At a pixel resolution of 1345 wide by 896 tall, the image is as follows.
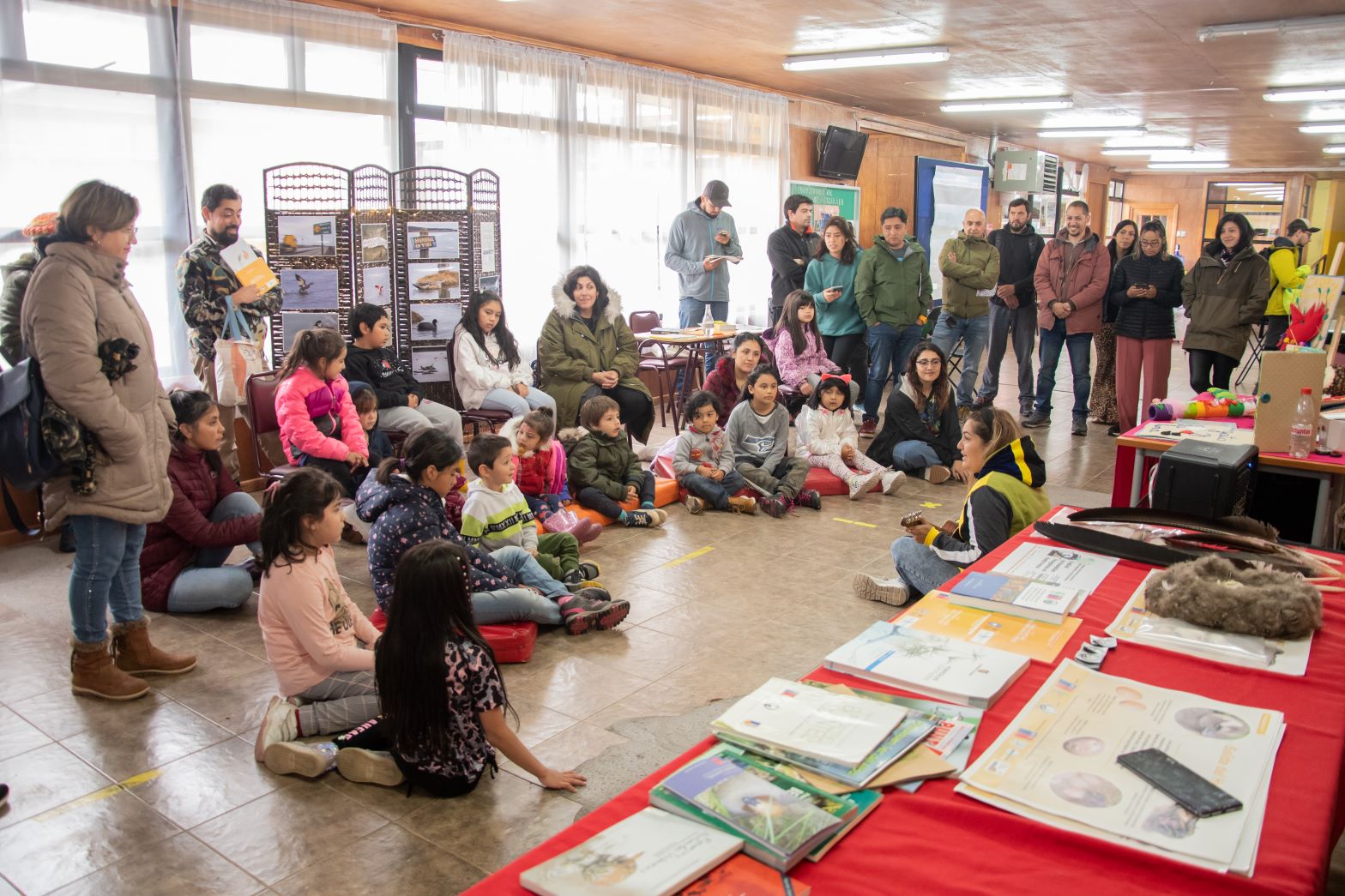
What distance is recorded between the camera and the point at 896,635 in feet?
6.40

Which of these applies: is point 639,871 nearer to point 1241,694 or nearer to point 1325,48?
point 1241,694

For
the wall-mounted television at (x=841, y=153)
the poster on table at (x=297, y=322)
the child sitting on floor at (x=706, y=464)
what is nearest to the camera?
the child sitting on floor at (x=706, y=464)

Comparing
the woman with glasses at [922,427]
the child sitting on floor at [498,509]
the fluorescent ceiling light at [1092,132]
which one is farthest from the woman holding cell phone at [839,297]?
the fluorescent ceiling light at [1092,132]

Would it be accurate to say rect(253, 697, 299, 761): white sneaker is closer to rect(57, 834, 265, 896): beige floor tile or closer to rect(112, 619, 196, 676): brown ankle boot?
rect(57, 834, 265, 896): beige floor tile

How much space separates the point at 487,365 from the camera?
5887mm

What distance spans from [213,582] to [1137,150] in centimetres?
1568

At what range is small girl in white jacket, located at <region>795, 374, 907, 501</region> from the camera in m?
5.81

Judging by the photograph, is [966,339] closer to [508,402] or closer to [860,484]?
[860,484]

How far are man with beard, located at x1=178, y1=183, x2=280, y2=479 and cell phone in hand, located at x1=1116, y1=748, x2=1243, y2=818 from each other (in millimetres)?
4567

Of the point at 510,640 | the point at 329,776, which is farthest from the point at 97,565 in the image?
the point at 510,640

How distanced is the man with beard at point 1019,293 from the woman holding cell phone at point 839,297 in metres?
1.18

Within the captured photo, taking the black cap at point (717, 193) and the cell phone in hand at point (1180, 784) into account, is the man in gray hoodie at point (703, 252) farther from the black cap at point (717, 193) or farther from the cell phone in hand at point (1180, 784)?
the cell phone in hand at point (1180, 784)

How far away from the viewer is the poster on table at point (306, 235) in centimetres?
548

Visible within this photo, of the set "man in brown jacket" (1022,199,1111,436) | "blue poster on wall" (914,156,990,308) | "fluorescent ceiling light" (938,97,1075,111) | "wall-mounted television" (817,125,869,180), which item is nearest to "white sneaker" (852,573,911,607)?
"man in brown jacket" (1022,199,1111,436)
